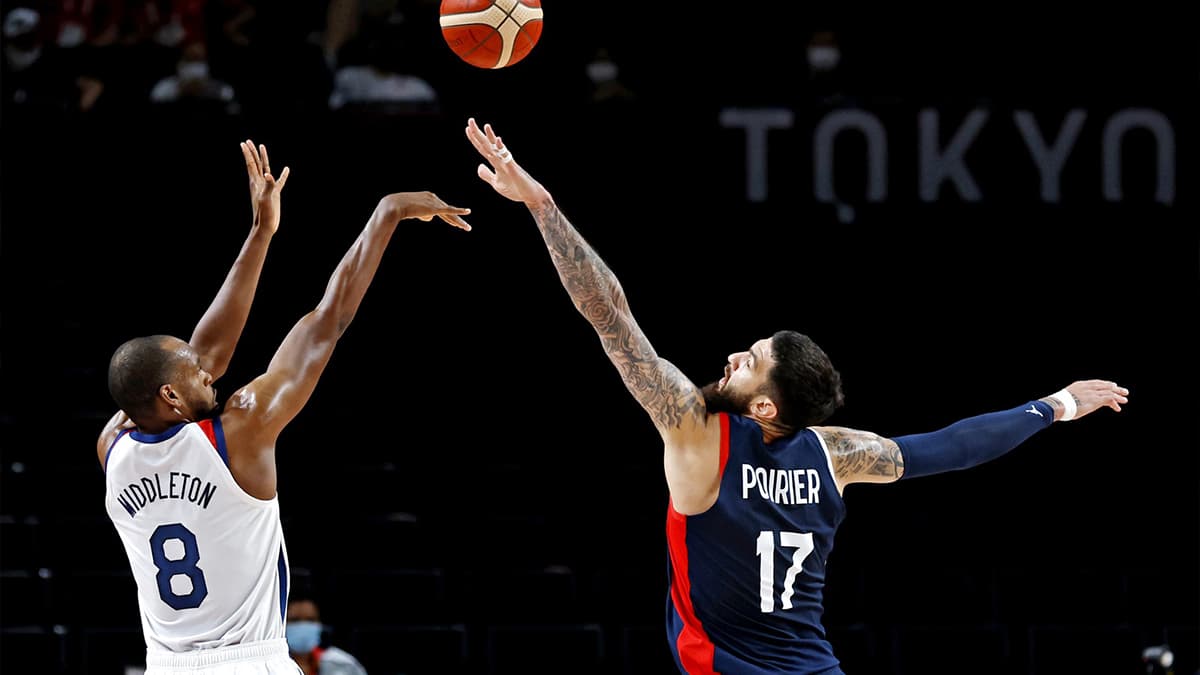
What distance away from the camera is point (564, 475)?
1144 centimetres

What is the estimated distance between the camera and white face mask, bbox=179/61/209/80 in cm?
1116

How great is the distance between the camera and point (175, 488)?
472 cm

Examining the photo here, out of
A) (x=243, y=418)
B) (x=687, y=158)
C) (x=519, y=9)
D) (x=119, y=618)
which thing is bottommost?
(x=119, y=618)

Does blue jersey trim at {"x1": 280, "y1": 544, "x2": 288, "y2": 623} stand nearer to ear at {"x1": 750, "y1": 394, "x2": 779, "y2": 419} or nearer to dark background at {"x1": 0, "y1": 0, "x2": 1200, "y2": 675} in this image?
ear at {"x1": 750, "y1": 394, "x2": 779, "y2": 419}

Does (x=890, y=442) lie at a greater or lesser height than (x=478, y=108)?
lesser

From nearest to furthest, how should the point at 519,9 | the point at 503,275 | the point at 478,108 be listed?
1. the point at 519,9
2. the point at 478,108
3. the point at 503,275

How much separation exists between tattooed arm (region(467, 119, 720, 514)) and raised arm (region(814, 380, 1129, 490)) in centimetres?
49

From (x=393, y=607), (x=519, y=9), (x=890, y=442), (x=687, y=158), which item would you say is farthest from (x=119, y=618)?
(x=890, y=442)

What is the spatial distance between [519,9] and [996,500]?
679 cm

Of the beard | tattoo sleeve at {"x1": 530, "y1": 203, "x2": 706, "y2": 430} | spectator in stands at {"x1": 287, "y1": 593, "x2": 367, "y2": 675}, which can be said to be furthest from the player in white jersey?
spectator in stands at {"x1": 287, "y1": 593, "x2": 367, "y2": 675}

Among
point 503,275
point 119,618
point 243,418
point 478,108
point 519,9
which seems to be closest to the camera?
point 243,418

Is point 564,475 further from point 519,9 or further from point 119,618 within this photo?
point 519,9

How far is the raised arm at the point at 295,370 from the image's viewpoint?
4742 millimetres

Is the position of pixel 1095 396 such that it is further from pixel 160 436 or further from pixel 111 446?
pixel 111 446
